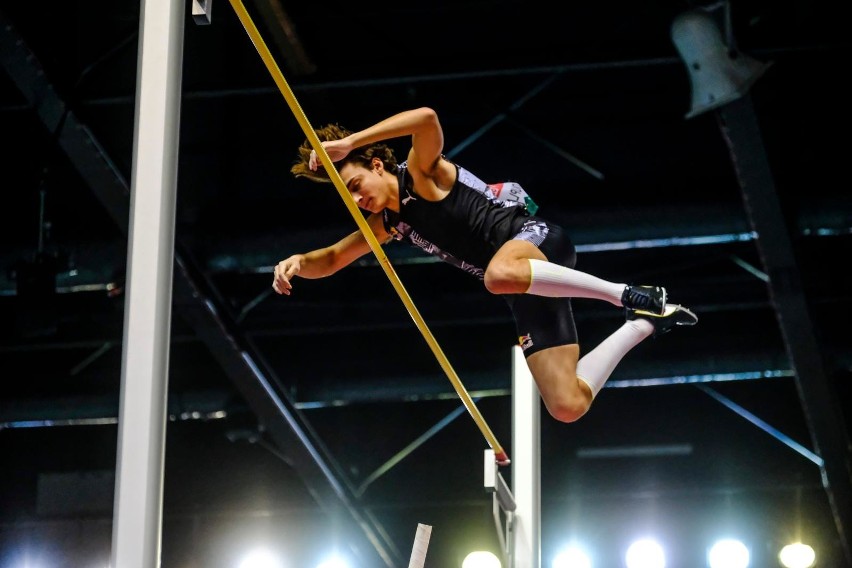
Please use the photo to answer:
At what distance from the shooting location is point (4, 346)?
27.6ft

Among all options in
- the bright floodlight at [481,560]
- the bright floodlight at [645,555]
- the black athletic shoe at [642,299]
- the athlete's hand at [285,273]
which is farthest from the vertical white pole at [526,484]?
the bright floodlight at [645,555]

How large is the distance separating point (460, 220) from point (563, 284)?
0.51m

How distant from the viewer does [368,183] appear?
4266 mm

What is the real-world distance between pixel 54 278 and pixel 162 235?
13.7 ft

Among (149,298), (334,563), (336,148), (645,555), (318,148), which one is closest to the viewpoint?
(149,298)

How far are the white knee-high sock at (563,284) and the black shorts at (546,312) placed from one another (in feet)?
0.95

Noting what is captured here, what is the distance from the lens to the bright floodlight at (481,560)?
8227 mm

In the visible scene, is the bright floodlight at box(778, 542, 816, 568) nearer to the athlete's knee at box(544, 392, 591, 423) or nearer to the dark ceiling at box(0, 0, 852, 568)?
the dark ceiling at box(0, 0, 852, 568)

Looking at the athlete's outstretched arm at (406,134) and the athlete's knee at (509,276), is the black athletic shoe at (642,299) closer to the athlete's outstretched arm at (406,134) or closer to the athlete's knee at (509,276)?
the athlete's knee at (509,276)

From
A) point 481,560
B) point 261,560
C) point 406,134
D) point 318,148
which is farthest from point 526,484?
point 261,560

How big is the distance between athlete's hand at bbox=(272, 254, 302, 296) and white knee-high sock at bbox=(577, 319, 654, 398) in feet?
3.68

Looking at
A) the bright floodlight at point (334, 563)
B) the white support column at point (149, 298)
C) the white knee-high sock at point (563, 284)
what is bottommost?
the white support column at point (149, 298)

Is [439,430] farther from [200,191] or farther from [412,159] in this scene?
[412,159]

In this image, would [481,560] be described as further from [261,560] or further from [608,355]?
[608,355]
